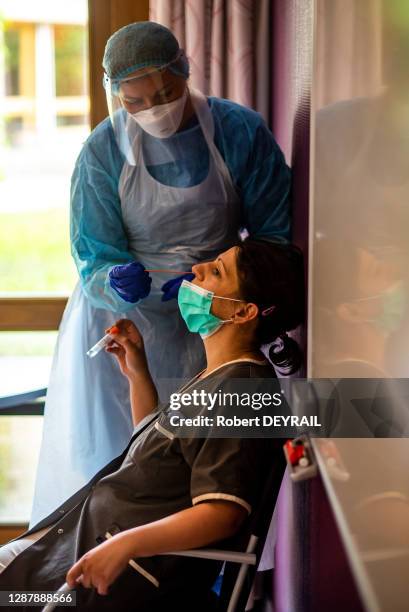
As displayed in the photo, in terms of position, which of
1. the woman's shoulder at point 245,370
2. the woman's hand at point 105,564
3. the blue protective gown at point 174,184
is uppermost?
the blue protective gown at point 174,184

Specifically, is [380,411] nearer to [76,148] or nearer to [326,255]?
[326,255]

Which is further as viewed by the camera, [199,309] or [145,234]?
[145,234]

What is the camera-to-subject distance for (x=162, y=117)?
1606mm

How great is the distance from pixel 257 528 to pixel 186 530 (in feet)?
0.40

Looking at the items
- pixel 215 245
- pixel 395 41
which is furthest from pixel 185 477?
pixel 395 41

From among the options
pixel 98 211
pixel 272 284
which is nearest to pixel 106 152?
pixel 98 211

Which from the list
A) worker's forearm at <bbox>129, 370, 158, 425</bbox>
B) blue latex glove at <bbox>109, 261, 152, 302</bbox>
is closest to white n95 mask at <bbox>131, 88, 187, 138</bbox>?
blue latex glove at <bbox>109, 261, 152, 302</bbox>

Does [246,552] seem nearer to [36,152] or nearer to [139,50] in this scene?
[139,50]

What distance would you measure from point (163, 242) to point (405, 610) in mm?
1214

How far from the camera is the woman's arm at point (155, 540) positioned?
1172 mm

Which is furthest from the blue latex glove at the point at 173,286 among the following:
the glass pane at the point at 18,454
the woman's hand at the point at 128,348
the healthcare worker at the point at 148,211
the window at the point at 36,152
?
the glass pane at the point at 18,454

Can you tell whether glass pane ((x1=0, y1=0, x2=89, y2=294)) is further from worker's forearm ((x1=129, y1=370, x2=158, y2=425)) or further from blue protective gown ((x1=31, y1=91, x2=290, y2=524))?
worker's forearm ((x1=129, y1=370, x2=158, y2=425))

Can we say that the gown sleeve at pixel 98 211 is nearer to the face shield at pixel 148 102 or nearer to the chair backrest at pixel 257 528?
the face shield at pixel 148 102

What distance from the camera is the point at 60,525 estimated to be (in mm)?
1415
